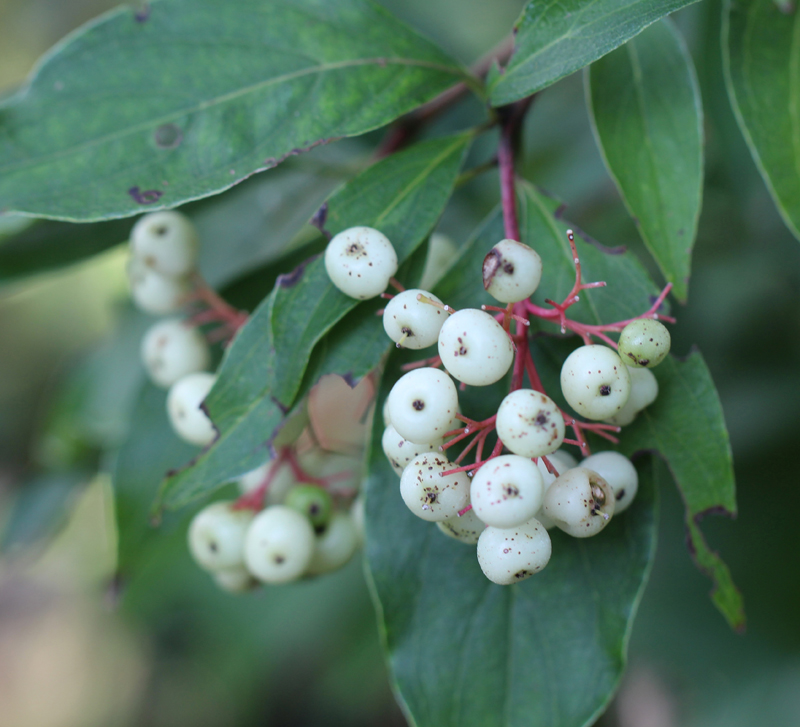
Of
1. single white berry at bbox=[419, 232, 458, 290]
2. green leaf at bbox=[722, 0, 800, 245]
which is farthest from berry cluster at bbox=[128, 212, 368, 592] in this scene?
green leaf at bbox=[722, 0, 800, 245]

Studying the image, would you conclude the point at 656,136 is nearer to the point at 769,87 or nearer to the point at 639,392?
the point at 769,87

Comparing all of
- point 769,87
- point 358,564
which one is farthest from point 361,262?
point 358,564

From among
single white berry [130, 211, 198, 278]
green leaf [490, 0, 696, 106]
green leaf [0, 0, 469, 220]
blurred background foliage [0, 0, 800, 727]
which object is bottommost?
blurred background foliage [0, 0, 800, 727]

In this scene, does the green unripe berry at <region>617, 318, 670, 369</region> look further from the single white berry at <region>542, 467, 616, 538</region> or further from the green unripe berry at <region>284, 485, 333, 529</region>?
the green unripe berry at <region>284, 485, 333, 529</region>

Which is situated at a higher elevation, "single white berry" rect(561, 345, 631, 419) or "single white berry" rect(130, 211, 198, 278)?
"single white berry" rect(130, 211, 198, 278)

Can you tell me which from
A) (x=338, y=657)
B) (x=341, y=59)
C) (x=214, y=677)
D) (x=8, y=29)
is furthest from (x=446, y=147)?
(x=8, y=29)

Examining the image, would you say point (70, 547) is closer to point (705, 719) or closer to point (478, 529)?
point (705, 719)

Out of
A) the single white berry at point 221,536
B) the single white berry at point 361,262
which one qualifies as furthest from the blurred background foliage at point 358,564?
the single white berry at point 361,262
